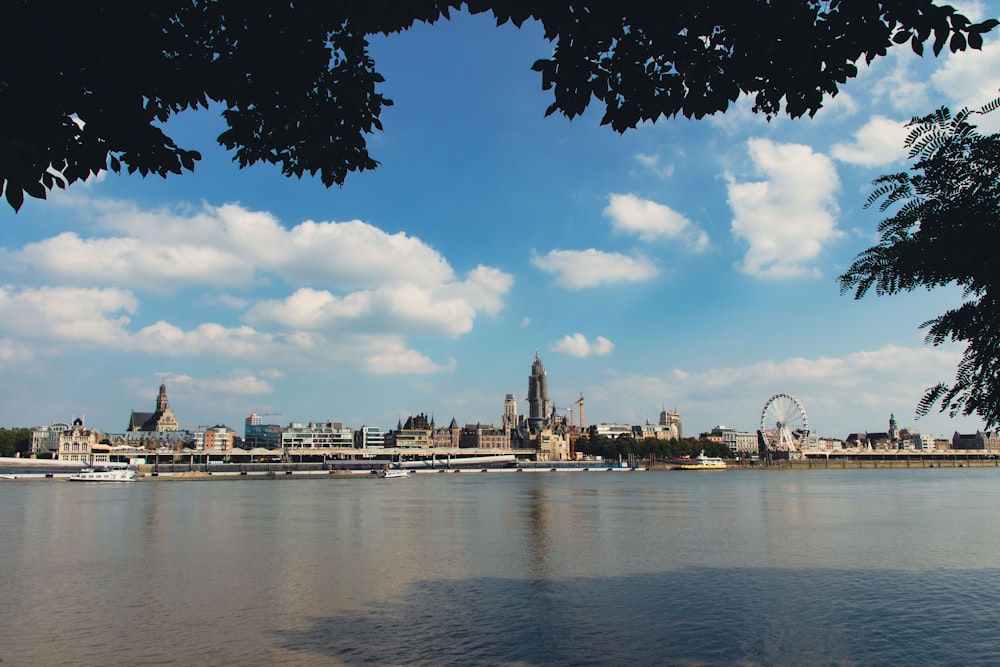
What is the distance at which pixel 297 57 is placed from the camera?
8.64 m

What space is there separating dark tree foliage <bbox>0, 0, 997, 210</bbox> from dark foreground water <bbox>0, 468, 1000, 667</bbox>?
12352 millimetres

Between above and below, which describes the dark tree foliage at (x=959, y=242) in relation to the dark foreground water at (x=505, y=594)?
above

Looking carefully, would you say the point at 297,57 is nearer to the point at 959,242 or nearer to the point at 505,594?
the point at 959,242

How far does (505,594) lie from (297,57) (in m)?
18.2

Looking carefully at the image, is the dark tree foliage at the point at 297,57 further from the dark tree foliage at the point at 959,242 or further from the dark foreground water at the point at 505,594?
the dark foreground water at the point at 505,594

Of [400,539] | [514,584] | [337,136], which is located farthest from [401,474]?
[337,136]

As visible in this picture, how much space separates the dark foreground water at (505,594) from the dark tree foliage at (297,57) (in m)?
12.4

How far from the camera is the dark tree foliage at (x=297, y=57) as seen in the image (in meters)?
6.08

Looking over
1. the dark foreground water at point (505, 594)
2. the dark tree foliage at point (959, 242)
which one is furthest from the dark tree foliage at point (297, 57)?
the dark foreground water at point (505, 594)

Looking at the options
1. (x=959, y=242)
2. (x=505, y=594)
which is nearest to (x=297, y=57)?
(x=959, y=242)

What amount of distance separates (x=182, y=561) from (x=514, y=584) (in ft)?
50.8

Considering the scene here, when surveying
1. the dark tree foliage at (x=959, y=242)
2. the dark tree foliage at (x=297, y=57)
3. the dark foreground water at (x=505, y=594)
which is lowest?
the dark foreground water at (x=505, y=594)

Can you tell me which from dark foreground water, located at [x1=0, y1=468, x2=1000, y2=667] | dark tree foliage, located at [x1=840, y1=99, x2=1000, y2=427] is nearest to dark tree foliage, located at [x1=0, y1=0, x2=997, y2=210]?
dark tree foliage, located at [x1=840, y1=99, x2=1000, y2=427]

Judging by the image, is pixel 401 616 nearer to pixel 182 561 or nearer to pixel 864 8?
pixel 182 561
